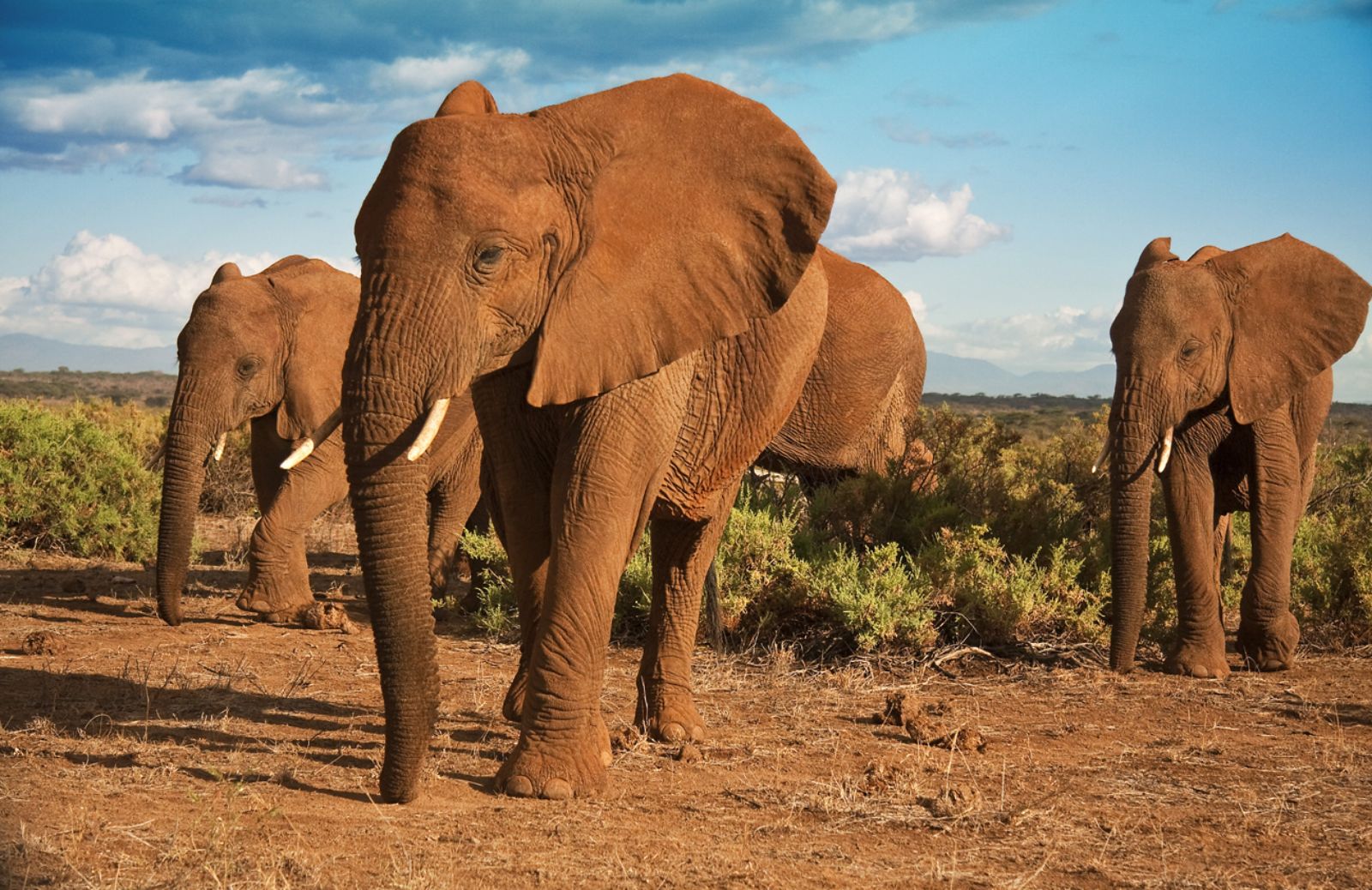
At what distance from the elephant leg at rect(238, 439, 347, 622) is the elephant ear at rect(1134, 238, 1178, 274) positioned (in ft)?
19.0

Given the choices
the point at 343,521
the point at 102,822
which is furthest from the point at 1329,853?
the point at 343,521

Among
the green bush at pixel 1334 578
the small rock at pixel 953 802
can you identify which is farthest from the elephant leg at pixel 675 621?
the green bush at pixel 1334 578

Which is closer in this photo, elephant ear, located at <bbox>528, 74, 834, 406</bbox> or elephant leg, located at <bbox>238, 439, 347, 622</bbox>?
elephant ear, located at <bbox>528, 74, 834, 406</bbox>

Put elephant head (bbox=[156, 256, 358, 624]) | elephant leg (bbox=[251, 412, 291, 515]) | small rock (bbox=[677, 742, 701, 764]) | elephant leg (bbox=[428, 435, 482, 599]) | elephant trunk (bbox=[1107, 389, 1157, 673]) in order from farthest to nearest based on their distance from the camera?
elephant leg (bbox=[428, 435, 482, 599])
elephant leg (bbox=[251, 412, 291, 515])
elephant head (bbox=[156, 256, 358, 624])
elephant trunk (bbox=[1107, 389, 1157, 673])
small rock (bbox=[677, 742, 701, 764])

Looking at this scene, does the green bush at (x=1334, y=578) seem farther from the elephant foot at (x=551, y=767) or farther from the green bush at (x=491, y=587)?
the elephant foot at (x=551, y=767)

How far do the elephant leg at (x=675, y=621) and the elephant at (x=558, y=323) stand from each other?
82 cm

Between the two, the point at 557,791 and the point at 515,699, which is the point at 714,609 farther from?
the point at 557,791

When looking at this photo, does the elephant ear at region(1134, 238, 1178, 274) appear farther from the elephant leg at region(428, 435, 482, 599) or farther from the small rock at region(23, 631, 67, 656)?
the small rock at region(23, 631, 67, 656)

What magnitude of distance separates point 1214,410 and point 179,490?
698 cm

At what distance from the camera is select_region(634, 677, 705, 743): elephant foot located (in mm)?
6859

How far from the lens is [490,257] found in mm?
5004

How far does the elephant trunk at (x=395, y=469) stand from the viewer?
486 cm

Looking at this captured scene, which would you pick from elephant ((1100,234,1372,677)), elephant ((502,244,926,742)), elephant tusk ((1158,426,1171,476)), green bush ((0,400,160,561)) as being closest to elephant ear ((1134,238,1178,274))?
elephant ((1100,234,1372,677))

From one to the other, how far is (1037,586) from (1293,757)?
278 centimetres
